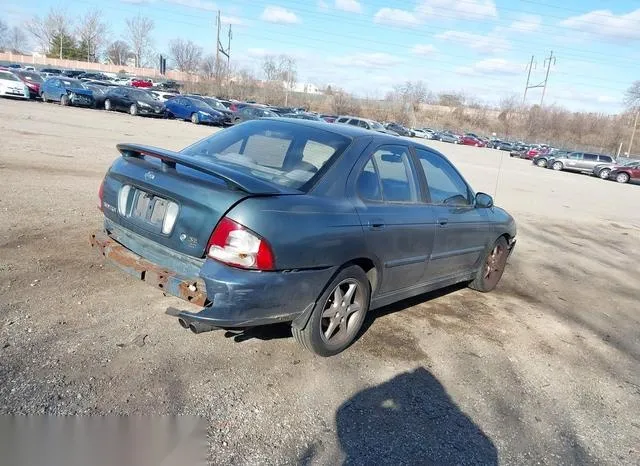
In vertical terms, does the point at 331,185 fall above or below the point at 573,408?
above

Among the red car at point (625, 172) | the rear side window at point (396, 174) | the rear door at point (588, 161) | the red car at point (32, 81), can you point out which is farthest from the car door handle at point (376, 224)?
the rear door at point (588, 161)

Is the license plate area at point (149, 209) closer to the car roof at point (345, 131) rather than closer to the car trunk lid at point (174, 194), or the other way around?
the car trunk lid at point (174, 194)

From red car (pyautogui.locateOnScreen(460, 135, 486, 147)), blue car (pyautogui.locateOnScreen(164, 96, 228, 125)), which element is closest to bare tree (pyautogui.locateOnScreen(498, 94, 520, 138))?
red car (pyautogui.locateOnScreen(460, 135, 486, 147))

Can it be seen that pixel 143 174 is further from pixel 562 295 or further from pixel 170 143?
pixel 170 143

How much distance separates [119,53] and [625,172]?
104123 mm

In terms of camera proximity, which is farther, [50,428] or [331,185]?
[331,185]

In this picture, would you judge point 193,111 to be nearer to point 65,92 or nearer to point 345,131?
point 65,92

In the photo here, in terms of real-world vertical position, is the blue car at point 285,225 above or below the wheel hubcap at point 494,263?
above

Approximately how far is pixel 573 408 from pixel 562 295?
9.94ft

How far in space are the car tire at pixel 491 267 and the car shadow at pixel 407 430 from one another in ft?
7.82

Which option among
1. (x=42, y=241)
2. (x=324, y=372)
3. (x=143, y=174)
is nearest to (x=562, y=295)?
(x=324, y=372)

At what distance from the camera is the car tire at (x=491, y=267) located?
5.58 meters

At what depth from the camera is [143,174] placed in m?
3.44

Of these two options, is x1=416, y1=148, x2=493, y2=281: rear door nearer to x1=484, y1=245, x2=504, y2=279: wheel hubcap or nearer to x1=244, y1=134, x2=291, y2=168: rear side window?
x1=484, y1=245, x2=504, y2=279: wheel hubcap
